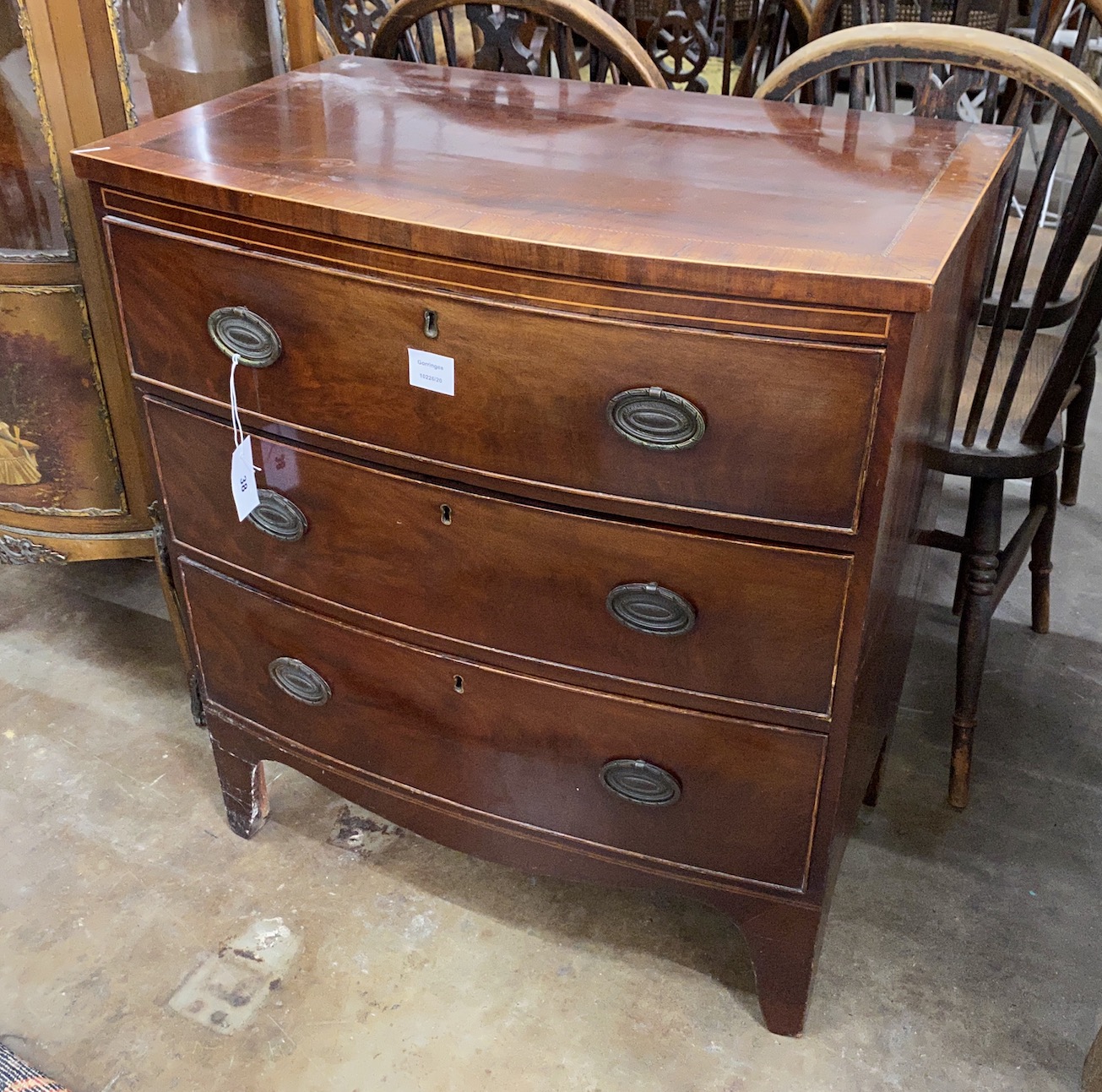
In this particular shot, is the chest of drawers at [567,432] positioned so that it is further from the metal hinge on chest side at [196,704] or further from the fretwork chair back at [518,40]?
the metal hinge on chest side at [196,704]

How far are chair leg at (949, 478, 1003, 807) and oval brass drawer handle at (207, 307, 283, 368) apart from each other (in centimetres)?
104

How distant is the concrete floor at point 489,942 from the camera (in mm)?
1364

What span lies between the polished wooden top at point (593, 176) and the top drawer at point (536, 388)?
0.17ft

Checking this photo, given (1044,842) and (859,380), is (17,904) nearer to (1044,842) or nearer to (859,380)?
(859,380)

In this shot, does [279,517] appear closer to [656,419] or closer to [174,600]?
[656,419]

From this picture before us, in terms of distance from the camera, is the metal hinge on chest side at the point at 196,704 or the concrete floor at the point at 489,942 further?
the metal hinge on chest side at the point at 196,704

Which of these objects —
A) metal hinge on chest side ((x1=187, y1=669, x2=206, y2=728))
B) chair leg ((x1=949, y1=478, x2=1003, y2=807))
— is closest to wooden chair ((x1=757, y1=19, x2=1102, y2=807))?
chair leg ((x1=949, y1=478, x2=1003, y2=807))

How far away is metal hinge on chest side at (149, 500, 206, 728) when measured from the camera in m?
1.56

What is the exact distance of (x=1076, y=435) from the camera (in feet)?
7.41

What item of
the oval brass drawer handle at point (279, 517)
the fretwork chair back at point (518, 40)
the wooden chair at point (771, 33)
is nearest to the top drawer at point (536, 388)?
the oval brass drawer handle at point (279, 517)

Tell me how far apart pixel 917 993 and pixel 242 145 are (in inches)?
49.7

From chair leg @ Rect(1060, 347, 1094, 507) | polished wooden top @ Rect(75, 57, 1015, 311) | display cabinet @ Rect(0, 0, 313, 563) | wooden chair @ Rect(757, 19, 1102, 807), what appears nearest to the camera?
polished wooden top @ Rect(75, 57, 1015, 311)

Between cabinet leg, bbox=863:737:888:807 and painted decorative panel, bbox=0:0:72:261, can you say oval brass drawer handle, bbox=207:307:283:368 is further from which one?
cabinet leg, bbox=863:737:888:807

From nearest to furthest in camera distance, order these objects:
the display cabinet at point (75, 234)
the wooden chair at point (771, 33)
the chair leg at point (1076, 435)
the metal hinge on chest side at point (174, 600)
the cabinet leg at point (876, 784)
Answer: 1. the display cabinet at point (75, 234)
2. the metal hinge on chest side at point (174, 600)
3. the cabinet leg at point (876, 784)
4. the wooden chair at point (771, 33)
5. the chair leg at point (1076, 435)
